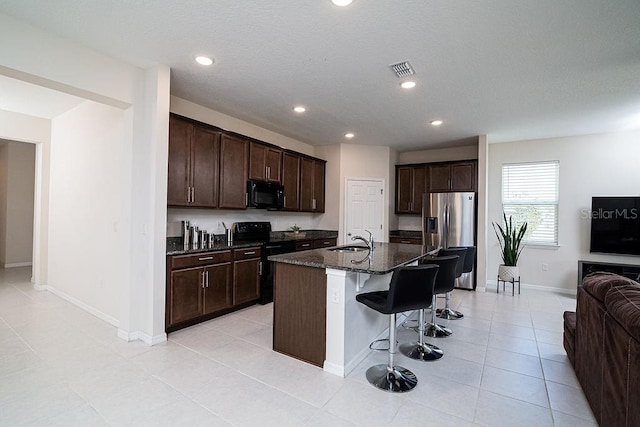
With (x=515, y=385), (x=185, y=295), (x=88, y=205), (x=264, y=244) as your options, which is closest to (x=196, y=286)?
(x=185, y=295)

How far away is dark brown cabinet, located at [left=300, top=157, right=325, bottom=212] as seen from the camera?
18.3 ft

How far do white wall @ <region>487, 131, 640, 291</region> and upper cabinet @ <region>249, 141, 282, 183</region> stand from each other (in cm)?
420

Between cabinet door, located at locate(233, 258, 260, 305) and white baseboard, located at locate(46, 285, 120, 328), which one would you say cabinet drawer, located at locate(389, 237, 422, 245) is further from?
white baseboard, located at locate(46, 285, 120, 328)

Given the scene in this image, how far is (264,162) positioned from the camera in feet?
15.3

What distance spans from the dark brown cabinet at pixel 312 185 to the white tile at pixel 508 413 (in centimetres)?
402

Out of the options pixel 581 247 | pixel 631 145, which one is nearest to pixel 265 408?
pixel 581 247

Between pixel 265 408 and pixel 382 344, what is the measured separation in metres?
1.43

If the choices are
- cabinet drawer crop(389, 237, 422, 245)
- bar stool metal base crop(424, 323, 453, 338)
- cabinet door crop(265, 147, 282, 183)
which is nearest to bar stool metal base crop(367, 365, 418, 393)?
bar stool metal base crop(424, 323, 453, 338)

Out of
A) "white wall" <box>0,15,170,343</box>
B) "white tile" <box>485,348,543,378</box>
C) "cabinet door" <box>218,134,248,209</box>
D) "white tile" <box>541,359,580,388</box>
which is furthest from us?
"cabinet door" <box>218,134,248,209</box>

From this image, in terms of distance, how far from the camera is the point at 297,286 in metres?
2.75

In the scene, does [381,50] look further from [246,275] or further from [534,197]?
[534,197]

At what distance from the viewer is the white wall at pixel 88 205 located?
331 centimetres

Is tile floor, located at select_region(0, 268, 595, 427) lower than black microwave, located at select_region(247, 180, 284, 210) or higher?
lower

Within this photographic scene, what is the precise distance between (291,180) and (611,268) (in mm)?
5331
